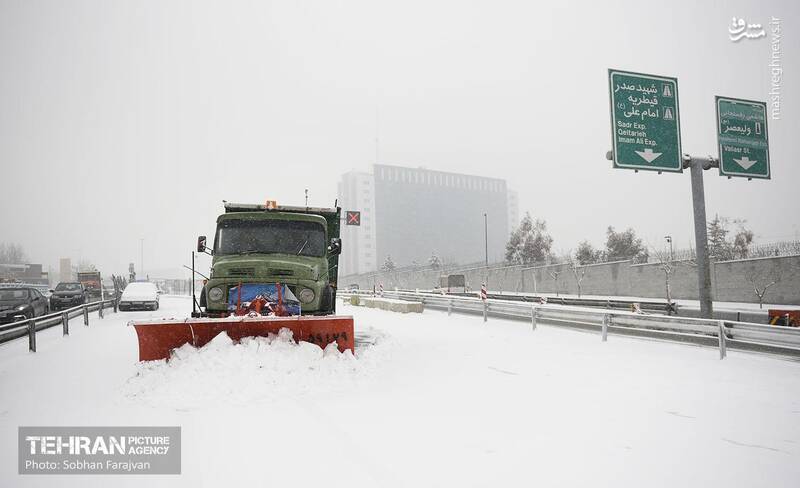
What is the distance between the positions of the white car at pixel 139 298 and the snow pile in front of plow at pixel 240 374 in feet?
62.8

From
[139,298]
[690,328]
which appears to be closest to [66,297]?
[139,298]

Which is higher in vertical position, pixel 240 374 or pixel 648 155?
pixel 648 155

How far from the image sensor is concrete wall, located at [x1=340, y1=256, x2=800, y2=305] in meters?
22.2

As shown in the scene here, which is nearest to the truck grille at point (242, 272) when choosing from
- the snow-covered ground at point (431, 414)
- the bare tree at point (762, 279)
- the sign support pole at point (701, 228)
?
the snow-covered ground at point (431, 414)

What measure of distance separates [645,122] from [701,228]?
10.9 feet

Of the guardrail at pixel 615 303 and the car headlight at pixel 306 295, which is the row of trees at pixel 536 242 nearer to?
the guardrail at pixel 615 303

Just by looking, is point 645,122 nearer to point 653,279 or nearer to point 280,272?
point 280,272

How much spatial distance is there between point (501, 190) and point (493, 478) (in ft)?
509

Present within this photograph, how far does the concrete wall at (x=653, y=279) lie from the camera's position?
875 inches

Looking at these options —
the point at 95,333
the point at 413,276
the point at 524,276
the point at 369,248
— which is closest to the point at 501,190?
the point at 369,248

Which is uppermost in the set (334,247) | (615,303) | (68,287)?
(334,247)

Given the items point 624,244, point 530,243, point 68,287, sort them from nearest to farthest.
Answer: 1. point 68,287
2. point 624,244
3. point 530,243

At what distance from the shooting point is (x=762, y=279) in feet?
75.7

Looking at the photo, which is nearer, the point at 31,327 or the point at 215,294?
the point at 215,294
